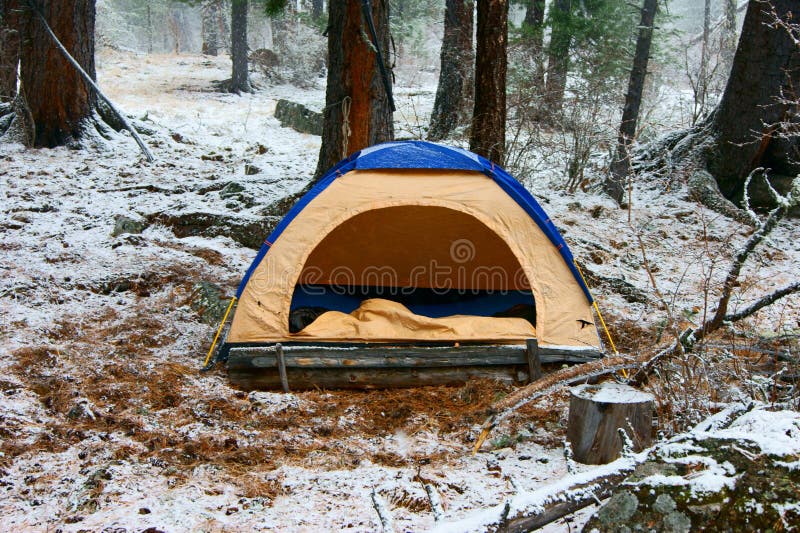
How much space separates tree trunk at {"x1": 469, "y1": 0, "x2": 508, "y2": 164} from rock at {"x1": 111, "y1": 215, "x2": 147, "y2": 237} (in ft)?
11.9

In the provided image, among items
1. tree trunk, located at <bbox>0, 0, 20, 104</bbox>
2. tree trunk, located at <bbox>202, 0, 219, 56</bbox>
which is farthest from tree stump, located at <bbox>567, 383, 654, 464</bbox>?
tree trunk, located at <bbox>202, 0, 219, 56</bbox>

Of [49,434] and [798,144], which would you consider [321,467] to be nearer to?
[49,434]

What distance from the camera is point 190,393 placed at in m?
3.86

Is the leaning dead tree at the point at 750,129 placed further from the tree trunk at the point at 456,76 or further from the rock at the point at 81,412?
the rock at the point at 81,412

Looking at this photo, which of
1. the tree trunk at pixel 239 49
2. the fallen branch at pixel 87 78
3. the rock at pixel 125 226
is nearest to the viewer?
the rock at pixel 125 226

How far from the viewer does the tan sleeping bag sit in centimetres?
413

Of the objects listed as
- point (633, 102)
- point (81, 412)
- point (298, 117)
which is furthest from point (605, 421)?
point (298, 117)

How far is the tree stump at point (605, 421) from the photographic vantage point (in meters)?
3.00

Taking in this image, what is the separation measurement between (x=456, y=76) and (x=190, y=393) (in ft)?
25.3

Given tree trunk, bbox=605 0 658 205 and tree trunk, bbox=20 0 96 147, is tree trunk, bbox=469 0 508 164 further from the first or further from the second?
tree trunk, bbox=20 0 96 147

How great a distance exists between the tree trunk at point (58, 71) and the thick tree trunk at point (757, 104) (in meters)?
8.33

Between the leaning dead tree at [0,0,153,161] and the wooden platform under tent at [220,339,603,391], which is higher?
the leaning dead tree at [0,0,153,161]

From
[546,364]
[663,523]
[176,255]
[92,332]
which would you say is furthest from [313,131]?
[663,523]

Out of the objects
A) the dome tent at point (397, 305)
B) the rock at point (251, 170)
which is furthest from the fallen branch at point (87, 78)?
the dome tent at point (397, 305)
